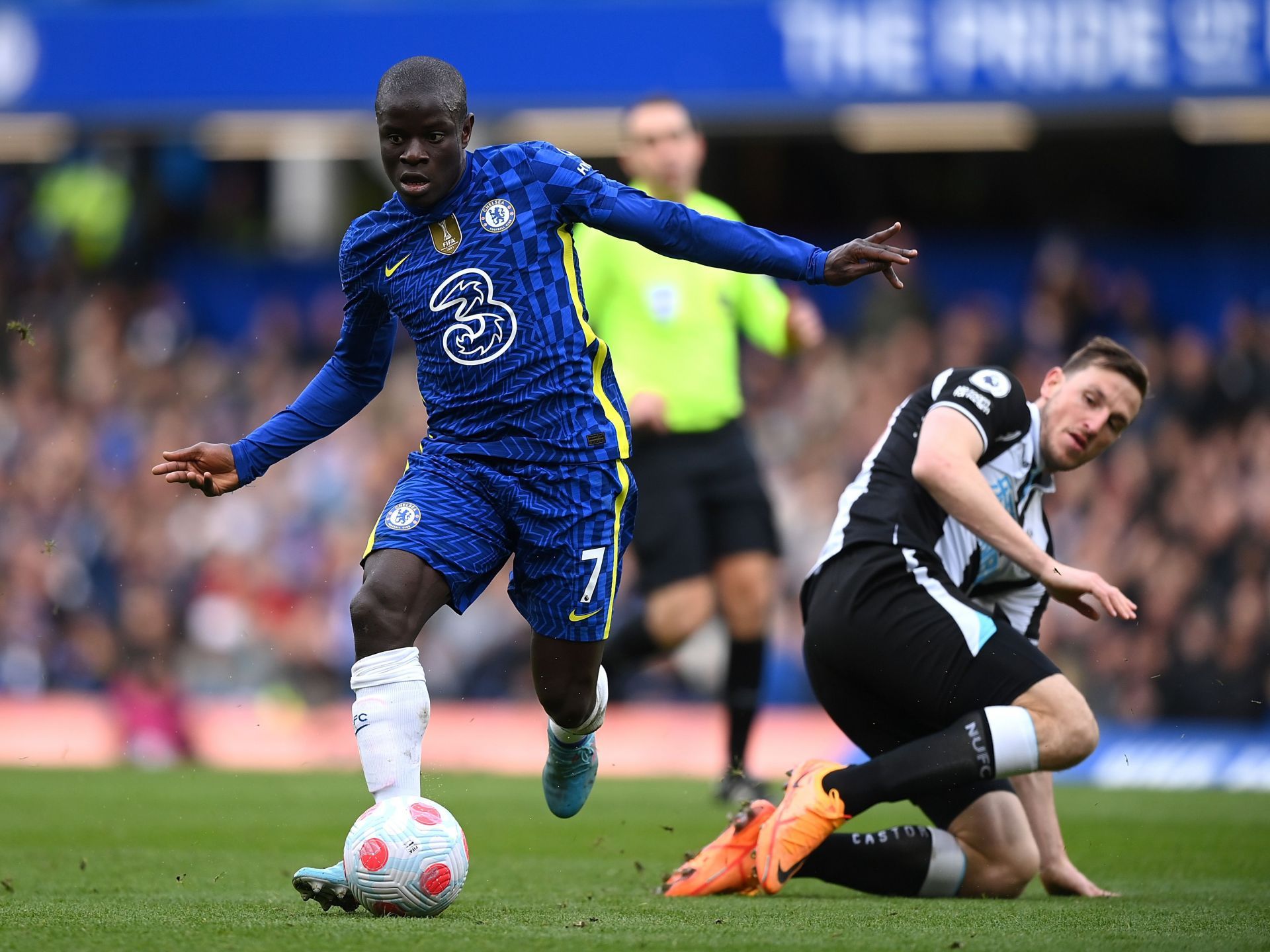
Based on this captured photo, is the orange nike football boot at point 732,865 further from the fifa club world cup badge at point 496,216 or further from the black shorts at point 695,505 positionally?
the black shorts at point 695,505

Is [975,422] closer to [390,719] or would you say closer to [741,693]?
[390,719]

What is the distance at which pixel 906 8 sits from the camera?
12914mm

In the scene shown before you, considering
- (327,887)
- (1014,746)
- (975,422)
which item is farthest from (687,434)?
(327,887)

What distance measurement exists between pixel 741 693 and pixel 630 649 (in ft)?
1.80

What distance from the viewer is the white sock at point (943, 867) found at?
195 inches

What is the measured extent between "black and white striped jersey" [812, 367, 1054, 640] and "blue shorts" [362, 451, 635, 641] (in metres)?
0.75

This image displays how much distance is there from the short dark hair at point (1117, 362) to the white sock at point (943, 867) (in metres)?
1.39

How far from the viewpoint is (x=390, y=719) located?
4.21 metres

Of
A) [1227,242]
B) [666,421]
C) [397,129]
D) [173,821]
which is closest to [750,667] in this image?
[666,421]

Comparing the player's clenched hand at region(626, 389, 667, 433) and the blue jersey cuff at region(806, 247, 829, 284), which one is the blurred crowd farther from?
the blue jersey cuff at region(806, 247, 829, 284)

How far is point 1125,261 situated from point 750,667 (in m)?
7.62

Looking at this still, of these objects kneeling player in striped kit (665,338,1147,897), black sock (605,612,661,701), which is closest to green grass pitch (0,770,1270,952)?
kneeling player in striped kit (665,338,1147,897)

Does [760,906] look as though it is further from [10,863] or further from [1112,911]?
[10,863]

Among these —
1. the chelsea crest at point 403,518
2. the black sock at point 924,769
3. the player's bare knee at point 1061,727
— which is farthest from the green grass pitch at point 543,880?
the chelsea crest at point 403,518
